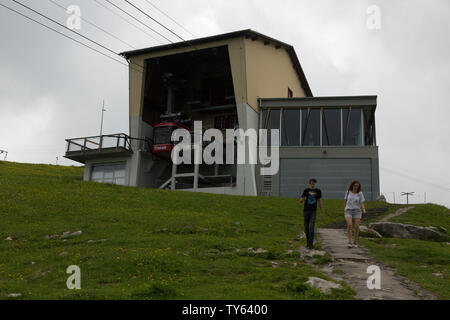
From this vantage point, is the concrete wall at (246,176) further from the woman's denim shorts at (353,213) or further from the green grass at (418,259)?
the woman's denim shorts at (353,213)

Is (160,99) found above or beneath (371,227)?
Result: above

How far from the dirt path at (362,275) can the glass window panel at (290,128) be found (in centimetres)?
2159

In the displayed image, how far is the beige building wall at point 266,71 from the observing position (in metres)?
38.8

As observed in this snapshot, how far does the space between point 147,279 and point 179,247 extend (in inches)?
156

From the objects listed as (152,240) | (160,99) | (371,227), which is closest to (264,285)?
(152,240)

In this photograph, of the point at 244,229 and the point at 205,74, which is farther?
the point at 205,74

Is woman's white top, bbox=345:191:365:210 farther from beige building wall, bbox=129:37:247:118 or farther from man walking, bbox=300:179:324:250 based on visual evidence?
beige building wall, bbox=129:37:247:118

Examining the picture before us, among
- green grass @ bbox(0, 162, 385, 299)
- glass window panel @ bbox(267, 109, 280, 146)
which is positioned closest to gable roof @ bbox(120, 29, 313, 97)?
glass window panel @ bbox(267, 109, 280, 146)

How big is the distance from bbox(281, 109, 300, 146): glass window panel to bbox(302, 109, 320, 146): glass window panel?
0.60 metres

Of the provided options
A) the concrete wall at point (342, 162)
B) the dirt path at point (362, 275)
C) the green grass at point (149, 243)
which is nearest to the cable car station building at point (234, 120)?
the concrete wall at point (342, 162)

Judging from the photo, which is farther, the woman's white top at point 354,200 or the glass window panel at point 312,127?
the glass window panel at point 312,127

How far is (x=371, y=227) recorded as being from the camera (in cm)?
1941

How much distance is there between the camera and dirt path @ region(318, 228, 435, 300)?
9164 millimetres
